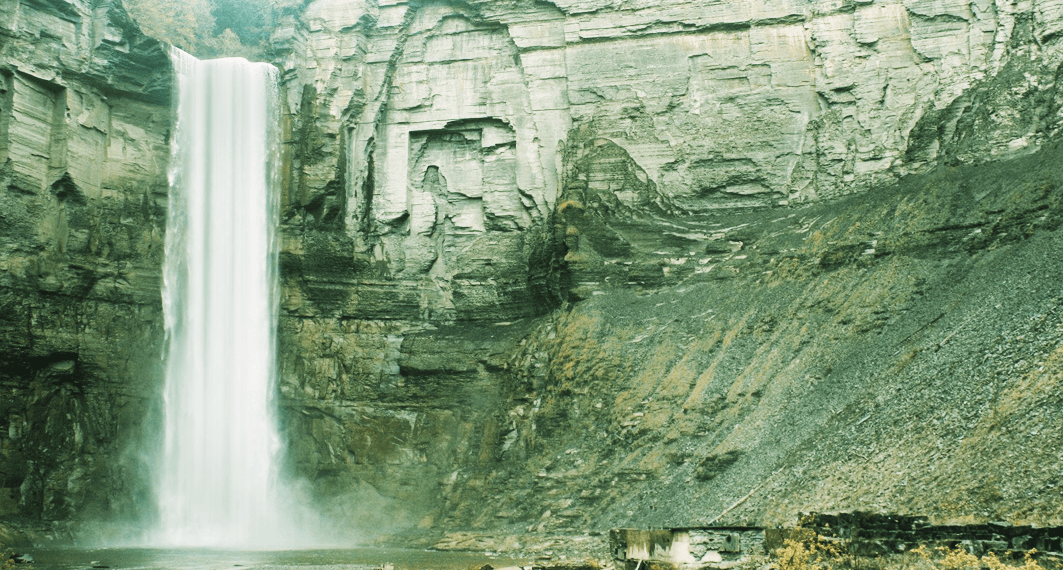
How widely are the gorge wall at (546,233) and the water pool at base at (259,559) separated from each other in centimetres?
355

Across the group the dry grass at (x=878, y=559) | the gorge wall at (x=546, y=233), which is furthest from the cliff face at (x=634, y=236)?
the dry grass at (x=878, y=559)

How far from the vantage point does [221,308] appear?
132 ft

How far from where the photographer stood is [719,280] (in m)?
36.4

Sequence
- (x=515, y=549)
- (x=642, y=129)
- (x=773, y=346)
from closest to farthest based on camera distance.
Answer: (x=515, y=549) < (x=773, y=346) < (x=642, y=129)

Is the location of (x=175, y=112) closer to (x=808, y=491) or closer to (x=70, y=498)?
(x=70, y=498)

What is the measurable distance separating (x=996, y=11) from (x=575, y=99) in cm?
1462

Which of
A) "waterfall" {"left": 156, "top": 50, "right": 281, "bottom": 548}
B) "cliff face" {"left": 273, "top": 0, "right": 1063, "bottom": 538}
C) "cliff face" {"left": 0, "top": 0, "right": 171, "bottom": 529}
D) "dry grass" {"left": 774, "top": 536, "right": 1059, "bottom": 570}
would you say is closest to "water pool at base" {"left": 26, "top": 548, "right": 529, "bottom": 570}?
"cliff face" {"left": 273, "top": 0, "right": 1063, "bottom": 538}

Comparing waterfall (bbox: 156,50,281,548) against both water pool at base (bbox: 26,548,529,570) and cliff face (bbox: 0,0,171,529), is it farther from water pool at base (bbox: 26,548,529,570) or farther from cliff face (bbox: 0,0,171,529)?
water pool at base (bbox: 26,548,529,570)

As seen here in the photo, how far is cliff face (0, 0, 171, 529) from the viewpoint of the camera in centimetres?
3581

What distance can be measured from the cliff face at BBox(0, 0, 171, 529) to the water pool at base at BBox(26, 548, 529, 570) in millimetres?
4812

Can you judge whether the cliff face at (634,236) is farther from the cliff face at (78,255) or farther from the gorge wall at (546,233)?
the cliff face at (78,255)

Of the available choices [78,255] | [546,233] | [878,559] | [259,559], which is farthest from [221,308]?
[878,559]

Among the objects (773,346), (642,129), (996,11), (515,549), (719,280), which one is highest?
(996,11)

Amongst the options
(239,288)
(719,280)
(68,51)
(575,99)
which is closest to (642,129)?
(575,99)
